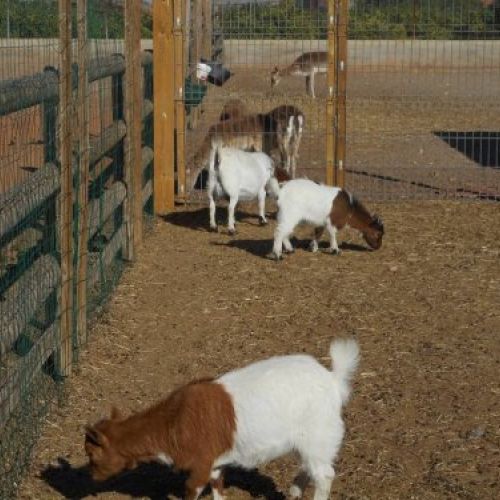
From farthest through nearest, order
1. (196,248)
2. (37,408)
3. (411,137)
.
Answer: (411,137)
(196,248)
(37,408)

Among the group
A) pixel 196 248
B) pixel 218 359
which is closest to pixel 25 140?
pixel 218 359

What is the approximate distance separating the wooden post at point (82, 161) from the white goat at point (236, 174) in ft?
13.9

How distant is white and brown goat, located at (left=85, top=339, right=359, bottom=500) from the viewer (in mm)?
5059

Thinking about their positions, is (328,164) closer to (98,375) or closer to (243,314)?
(243,314)

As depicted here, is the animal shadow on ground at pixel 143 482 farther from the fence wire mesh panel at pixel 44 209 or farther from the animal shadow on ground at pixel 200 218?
the animal shadow on ground at pixel 200 218

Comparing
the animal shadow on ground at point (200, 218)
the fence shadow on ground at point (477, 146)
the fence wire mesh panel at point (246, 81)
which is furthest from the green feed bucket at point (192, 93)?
the fence shadow on ground at point (477, 146)

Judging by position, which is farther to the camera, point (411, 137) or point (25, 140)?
point (411, 137)

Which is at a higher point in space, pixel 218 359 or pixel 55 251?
pixel 55 251

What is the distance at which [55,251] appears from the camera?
6.92 m

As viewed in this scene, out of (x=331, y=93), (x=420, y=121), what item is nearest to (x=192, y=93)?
(x=331, y=93)

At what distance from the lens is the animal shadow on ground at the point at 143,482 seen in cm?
570

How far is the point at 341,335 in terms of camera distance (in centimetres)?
841

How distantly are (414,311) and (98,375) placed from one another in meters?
2.82

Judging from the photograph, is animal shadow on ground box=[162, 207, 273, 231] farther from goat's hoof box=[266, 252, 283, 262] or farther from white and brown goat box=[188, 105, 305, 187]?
goat's hoof box=[266, 252, 283, 262]
